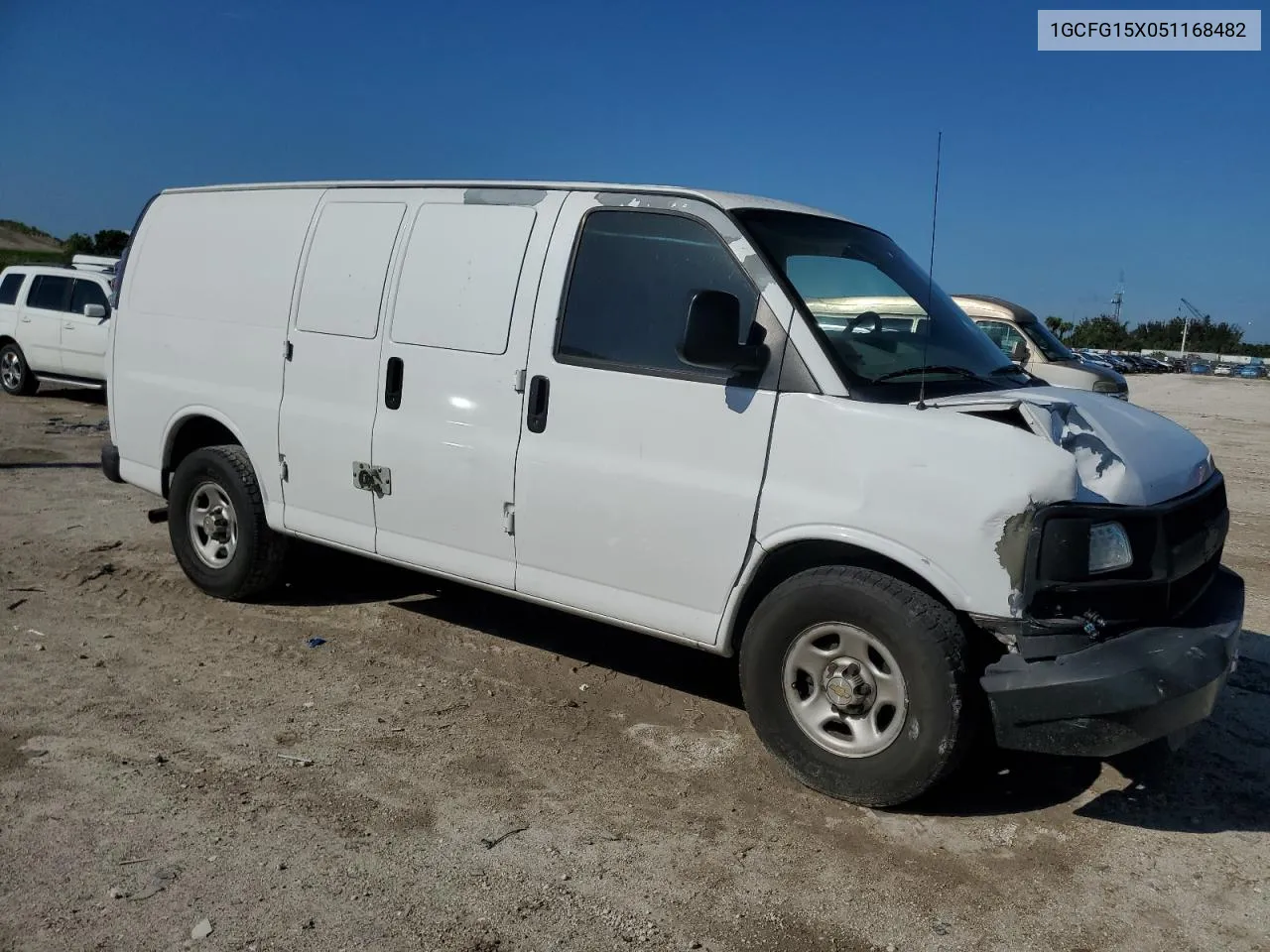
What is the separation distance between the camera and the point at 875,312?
439 centimetres

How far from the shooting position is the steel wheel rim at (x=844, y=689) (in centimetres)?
369

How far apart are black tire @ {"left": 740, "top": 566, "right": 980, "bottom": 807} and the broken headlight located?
0.50 meters

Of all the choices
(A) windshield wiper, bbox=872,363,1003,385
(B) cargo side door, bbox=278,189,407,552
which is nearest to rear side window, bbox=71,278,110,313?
Result: (B) cargo side door, bbox=278,189,407,552

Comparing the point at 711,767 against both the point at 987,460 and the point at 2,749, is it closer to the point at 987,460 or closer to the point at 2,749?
the point at 987,460

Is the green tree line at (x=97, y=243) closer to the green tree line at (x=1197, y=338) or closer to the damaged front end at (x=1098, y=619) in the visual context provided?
the damaged front end at (x=1098, y=619)

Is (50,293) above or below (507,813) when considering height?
above

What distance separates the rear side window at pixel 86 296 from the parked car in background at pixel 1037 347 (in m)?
12.1

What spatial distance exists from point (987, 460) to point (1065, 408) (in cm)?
57

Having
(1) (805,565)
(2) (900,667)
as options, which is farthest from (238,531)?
(2) (900,667)

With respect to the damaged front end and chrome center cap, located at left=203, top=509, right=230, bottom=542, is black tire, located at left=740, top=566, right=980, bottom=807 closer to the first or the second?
the damaged front end

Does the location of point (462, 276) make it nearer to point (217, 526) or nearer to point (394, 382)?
point (394, 382)

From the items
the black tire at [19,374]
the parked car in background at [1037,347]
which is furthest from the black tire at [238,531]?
the black tire at [19,374]

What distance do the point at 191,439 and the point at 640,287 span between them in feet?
10.6

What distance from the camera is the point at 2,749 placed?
3988 millimetres
